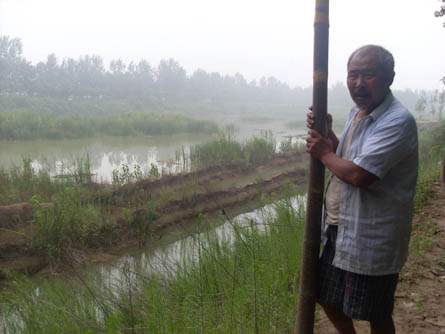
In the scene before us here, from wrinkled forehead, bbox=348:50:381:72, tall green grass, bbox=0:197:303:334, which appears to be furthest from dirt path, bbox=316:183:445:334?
wrinkled forehead, bbox=348:50:381:72

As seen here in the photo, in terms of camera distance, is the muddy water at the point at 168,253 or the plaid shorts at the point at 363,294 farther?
the muddy water at the point at 168,253

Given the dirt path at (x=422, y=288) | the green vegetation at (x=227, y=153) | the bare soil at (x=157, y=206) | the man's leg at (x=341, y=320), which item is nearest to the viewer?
the man's leg at (x=341, y=320)

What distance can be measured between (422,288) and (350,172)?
6.31 feet

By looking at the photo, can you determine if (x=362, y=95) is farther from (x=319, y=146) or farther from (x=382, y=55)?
(x=319, y=146)

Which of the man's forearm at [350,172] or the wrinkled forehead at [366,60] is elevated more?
the wrinkled forehead at [366,60]

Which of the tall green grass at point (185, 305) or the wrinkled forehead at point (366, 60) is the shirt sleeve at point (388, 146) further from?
the tall green grass at point (185, 305)

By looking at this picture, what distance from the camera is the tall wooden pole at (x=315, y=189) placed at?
4.37 ft

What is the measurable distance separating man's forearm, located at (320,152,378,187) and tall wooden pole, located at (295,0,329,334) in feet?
0.30

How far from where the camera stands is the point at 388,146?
1.21m

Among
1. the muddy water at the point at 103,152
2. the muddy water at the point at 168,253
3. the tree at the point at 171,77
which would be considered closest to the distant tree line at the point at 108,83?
the tree at the point at 171,77

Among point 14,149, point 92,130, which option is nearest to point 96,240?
point 14,149

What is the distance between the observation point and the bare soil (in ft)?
15.0

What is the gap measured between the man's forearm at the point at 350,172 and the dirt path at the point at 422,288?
1.39 m

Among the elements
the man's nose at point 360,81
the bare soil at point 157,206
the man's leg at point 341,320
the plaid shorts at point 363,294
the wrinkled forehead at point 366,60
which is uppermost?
the wrinkled forehead at point 366,60
